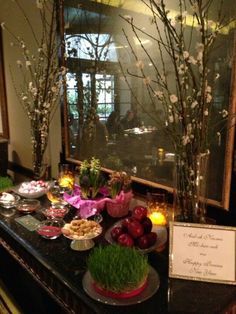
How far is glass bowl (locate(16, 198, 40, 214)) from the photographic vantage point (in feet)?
5.10

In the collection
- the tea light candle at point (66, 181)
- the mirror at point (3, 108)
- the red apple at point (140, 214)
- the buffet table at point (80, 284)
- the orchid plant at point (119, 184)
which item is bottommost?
the buffet table at point (80, 284)

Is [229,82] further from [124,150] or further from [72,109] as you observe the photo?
[72,109]

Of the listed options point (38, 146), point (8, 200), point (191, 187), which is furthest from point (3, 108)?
point (191, 187)

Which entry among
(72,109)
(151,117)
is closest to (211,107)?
(151,117)

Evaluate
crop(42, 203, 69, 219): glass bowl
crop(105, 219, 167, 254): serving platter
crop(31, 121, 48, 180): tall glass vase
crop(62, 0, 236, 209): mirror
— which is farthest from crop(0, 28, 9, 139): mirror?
crop(105, 219, 167, 254): serving platter

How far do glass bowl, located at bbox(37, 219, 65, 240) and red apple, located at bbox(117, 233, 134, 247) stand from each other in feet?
1.00

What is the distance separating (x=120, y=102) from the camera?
1.57 meters

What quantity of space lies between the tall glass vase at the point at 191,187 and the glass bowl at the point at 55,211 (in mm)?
595

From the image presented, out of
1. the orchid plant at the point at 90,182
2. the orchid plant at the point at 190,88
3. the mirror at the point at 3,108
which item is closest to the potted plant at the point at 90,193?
the orchid plant at the point at 90,182

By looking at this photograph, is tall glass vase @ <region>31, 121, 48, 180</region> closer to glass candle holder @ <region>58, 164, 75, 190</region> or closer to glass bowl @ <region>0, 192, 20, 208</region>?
glass candle holder @ <region>58, 164, 75, 190</region>

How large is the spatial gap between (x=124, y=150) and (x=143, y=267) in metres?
0.77

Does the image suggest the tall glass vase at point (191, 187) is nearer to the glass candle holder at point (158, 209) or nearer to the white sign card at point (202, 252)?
the white sign card at point (202, 252)

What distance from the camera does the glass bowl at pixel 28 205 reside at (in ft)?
5.10

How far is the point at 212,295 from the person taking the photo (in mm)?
936
